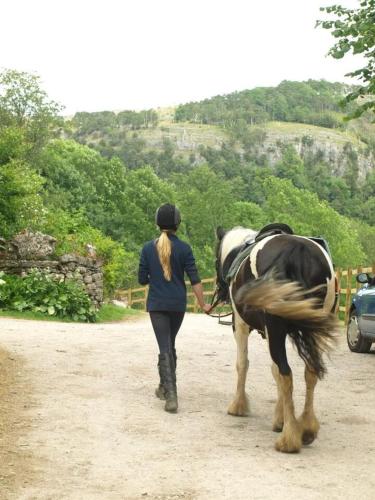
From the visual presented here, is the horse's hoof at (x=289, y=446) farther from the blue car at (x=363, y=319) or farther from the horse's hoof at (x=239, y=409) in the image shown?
the blue car at (x=363, y=319)

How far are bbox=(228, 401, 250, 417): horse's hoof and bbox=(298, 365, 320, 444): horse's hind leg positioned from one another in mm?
1059

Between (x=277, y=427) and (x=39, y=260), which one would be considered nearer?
(x=277, y=427)

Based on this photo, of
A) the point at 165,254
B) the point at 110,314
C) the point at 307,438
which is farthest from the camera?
the point at 110,314

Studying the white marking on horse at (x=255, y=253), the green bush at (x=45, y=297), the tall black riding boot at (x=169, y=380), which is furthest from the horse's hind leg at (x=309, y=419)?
the green bush at (x=45, y=297)

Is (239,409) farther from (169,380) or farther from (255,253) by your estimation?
(255,253)

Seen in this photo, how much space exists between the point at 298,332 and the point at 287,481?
1.45 meters

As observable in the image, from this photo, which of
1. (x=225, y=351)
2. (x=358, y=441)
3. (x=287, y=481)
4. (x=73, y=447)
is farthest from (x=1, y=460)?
(x=225, y=351)

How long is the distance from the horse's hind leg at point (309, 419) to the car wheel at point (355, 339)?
6982 mm

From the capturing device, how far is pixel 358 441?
6.09 m

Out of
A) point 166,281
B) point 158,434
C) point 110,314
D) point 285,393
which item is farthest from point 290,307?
point 110,314

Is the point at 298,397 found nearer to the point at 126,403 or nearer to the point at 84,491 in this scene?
the point at 126,403

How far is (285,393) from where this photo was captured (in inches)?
227

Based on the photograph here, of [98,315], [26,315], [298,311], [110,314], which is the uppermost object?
[298,311]

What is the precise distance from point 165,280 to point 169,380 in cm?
97
